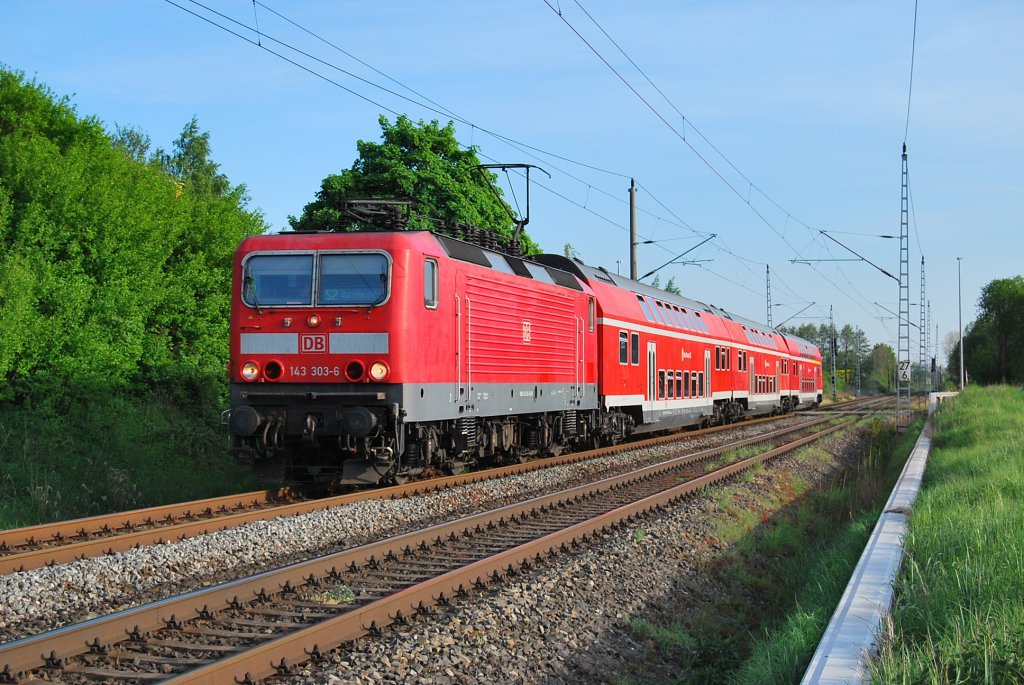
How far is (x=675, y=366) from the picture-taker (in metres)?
25.4

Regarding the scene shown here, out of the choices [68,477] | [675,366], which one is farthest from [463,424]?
[675,366]

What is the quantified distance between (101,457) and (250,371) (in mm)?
4593

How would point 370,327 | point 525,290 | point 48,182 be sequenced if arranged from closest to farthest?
point 370,327 → point 525,290 → point 48,182

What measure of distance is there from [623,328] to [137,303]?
34.5 ft

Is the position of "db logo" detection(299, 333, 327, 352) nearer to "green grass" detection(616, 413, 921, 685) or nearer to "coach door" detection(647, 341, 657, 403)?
"green grass" detection(616, 413, 921, 685)

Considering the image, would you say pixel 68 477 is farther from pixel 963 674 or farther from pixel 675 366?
pixel 675 366

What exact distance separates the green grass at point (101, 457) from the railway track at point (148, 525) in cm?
172

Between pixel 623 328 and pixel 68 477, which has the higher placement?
pixel 623 328

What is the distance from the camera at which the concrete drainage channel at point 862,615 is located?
4.58 meters

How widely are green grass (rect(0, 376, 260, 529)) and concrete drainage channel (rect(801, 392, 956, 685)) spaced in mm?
9559

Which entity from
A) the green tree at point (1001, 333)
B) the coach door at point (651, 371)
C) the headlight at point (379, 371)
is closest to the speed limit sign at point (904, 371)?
the coach door at point (651, 371)

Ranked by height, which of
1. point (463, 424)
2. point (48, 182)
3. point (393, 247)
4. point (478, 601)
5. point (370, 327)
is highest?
point (48, 182)

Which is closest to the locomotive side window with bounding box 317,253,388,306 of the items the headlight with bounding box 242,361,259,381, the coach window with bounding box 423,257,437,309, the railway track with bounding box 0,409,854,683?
the coach window with bounding box 423,257,437,309

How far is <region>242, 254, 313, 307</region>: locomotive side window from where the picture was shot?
Result: 41.3ft
